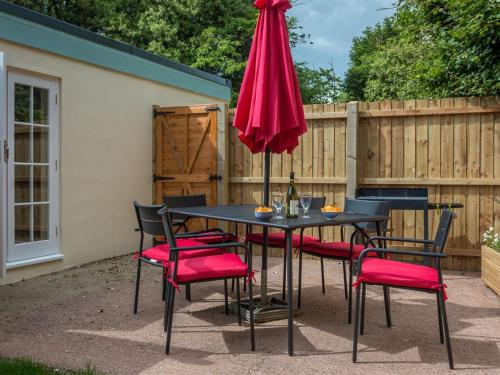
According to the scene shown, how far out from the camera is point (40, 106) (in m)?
5.30

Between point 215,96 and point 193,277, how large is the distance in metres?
6.05

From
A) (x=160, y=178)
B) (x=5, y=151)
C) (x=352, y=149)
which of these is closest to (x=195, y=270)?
(x=5, y=151)

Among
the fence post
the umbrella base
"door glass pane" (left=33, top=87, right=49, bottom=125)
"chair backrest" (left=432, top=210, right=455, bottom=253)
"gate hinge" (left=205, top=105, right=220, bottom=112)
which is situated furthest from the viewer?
"gate hinge" (left=205, top=105, right=220, bottom=112)

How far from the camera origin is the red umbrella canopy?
11.6ft

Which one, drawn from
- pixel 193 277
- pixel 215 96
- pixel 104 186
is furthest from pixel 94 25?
pixel 193 277

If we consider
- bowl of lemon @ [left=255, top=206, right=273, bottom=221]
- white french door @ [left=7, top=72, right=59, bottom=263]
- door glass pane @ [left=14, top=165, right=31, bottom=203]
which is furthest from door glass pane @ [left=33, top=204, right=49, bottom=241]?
bowl of lemon @ [left=255, top=206, right=273, bottom=221]

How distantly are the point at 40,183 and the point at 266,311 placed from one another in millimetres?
3007

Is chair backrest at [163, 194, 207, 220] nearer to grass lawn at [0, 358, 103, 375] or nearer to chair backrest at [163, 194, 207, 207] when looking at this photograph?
chair backrest at [163, 194, 207, 207]

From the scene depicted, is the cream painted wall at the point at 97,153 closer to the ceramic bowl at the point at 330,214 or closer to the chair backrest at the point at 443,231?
the ceramic bowl at the point at 330,214

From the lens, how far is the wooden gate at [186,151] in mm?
6633

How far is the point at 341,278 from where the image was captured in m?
5.16

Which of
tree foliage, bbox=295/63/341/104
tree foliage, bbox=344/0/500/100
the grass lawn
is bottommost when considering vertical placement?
the grass lawn

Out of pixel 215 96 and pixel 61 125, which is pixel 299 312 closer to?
pixel 61 125

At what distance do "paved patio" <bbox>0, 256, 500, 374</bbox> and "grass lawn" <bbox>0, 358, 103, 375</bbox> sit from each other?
111mm
